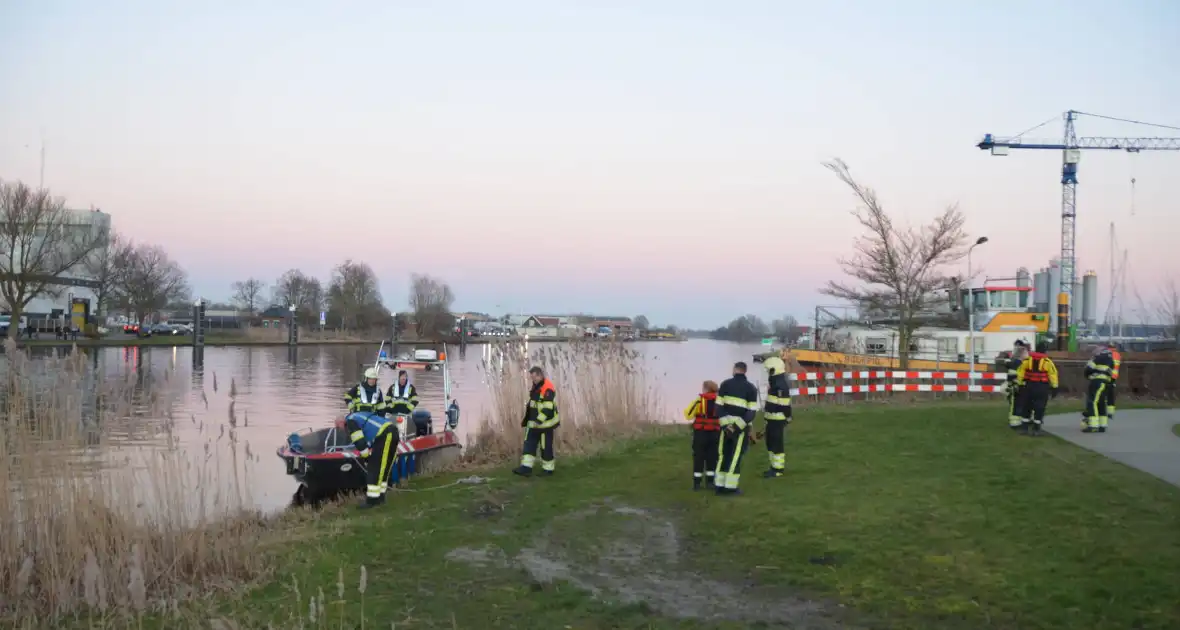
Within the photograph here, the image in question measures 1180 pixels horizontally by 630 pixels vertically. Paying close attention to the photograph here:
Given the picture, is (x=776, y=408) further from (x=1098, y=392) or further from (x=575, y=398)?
(x=1098, y=392)

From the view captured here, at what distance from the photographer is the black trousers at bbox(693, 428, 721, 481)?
11961 millimetres

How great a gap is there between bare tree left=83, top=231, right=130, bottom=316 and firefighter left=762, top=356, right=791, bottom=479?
64.7m

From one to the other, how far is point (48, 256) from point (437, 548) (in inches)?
2242

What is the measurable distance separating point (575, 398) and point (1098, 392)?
9455mm

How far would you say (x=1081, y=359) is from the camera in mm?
26828

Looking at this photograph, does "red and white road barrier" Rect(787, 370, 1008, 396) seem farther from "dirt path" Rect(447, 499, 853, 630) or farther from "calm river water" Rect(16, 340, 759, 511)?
"dirt path" Rect(447, 499, 853, 630)

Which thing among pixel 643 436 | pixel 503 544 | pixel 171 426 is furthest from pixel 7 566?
pixel 643 436

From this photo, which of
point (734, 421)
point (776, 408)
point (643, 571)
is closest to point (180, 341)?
point (776, 408)

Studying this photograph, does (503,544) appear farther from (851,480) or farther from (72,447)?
(851,480)

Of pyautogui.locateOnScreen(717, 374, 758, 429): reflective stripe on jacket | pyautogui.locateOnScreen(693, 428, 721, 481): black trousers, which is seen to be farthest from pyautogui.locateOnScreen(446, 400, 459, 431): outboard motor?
pyautogui.locateOnScreen(717, 374, 758, 429): reflective stripe on jacket

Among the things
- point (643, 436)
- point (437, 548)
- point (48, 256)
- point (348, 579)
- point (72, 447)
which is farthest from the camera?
point (48, 256)

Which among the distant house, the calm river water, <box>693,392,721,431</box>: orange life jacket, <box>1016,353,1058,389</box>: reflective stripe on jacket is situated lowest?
the calm river water

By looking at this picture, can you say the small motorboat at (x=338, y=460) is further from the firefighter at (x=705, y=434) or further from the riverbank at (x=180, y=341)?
the riverbank at (x=180, y=341)

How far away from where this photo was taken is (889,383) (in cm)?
2497
